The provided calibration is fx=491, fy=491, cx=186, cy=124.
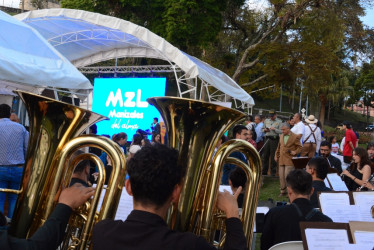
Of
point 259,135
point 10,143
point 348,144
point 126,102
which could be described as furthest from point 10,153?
point 126,102

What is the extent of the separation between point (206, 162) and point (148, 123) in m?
12.2

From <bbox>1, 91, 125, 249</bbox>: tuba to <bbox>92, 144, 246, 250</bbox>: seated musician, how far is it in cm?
45

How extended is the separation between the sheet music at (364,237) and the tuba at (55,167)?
1.31 m

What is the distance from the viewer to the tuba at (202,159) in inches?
100.0

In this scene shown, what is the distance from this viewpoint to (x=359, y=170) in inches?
290

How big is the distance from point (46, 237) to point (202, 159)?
0.88 metres

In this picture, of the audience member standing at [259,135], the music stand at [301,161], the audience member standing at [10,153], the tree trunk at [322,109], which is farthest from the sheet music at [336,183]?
the tree trunk at [322,109]

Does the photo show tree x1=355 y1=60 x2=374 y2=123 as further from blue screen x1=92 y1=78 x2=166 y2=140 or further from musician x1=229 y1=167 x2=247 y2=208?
musician x1=229 y1=167 x2=247 y2=208

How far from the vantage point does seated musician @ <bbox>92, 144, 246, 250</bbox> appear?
190 cm

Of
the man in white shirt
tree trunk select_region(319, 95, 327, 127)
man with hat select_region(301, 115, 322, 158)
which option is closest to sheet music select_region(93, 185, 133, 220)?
the man in white shirt

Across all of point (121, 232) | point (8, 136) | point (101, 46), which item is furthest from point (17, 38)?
point (101, 46)

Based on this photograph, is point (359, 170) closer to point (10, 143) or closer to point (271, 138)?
point (271, 138)

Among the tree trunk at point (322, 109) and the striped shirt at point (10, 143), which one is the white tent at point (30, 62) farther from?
the tree trunk at point (322, 109)

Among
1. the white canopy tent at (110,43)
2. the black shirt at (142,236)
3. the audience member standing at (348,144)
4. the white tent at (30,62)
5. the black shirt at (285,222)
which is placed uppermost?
the white canopy tent at (110,43)
